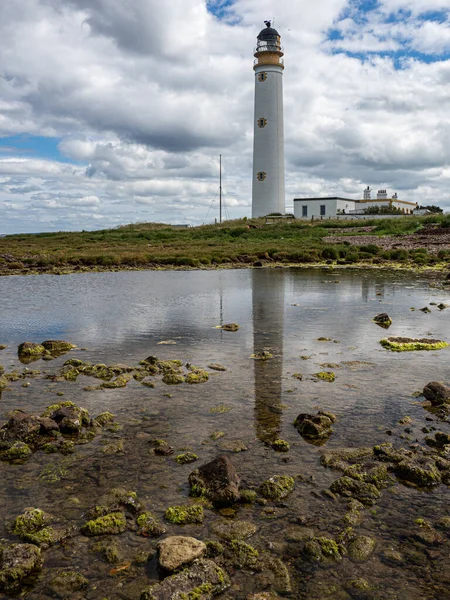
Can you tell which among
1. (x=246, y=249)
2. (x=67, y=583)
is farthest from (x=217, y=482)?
(x=246, y=249)

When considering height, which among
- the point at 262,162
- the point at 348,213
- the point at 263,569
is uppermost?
the point at 262,162

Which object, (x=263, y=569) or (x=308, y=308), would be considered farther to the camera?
(x=308, y=308)

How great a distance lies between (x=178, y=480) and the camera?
231 inches

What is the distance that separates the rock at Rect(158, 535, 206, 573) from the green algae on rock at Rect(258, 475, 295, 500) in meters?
1.12

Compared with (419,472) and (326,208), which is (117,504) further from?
(326,208)

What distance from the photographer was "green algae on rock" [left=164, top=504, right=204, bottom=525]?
16.8 ft

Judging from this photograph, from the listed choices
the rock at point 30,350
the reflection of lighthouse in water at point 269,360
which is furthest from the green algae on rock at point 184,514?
the rock at point 30,350

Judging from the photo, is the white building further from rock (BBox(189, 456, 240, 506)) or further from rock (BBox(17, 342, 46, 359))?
rock (BBox(189, 456, 240, 506))

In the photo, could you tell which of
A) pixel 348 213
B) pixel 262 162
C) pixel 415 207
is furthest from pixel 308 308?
pixel 415 207

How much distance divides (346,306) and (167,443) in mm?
12519

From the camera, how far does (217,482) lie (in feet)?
18.2

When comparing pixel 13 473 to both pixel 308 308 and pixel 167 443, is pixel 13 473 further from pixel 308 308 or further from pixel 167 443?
pixel 308 308

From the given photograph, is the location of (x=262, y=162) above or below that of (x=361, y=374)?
above

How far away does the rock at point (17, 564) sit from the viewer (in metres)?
4.27
